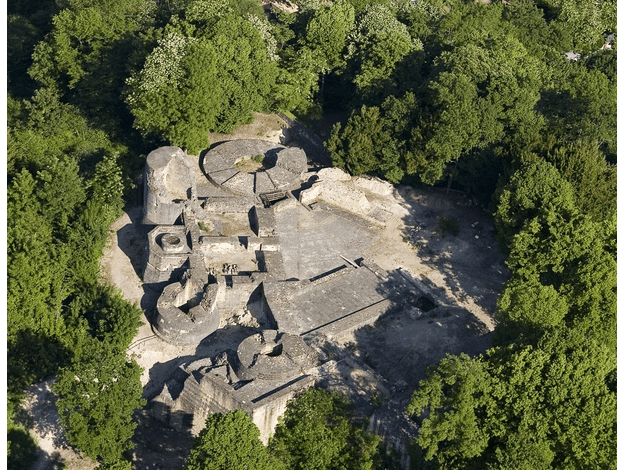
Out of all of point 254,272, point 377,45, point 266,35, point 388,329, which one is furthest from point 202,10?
point 388,329

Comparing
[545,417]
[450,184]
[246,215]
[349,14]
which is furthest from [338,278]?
[349,14]

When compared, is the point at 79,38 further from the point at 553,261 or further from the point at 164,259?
the point at 553,261

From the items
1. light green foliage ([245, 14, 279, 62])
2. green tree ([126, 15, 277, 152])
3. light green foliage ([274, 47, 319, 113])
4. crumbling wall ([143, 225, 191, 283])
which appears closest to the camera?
crumbling wall ([143, 225, 191, 283])

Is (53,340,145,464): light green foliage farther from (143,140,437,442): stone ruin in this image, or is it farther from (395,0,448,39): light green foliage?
(395,0,448,39): light green foliage

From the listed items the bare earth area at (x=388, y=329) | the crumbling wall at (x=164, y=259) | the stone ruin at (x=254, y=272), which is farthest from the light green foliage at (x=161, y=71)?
the crumbling wall at (x=164, y=259)

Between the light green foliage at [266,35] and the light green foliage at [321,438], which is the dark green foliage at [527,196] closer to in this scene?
the light green foliage at [321,438]

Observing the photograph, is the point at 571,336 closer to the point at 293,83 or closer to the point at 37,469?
the point at 37,469


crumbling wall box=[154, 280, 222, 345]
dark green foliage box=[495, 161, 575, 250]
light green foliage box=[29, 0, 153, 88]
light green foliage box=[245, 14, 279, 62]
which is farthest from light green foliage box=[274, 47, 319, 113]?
crumbling wall box=[154, 280, 222, 345]
